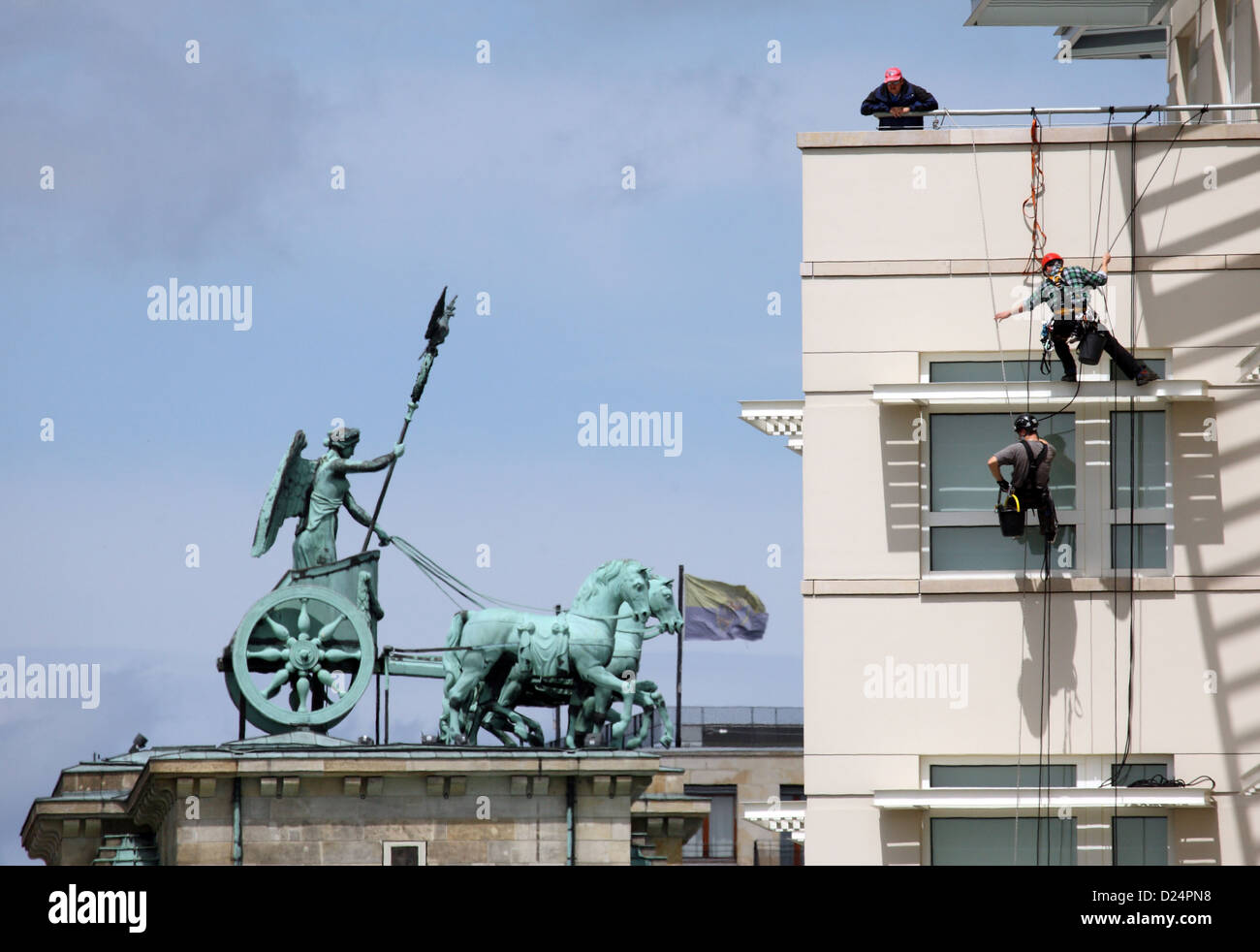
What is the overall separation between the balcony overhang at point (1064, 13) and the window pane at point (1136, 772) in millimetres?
11318

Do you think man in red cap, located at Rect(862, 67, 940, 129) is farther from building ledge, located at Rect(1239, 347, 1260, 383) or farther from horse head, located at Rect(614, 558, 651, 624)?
horse head, located at Rect(614, 558, 651, 624)

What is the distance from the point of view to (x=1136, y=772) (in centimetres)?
2669

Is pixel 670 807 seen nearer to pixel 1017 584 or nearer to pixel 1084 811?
pixel 1017 584

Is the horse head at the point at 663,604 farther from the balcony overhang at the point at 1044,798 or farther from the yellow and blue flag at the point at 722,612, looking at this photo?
the yellow and blue flag at the point at 722,612

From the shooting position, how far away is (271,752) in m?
40.2

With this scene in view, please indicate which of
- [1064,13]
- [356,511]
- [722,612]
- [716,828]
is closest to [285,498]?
[356,511]

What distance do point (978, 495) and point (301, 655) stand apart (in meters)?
16.8

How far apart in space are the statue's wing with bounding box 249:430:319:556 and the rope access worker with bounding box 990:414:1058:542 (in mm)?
18119

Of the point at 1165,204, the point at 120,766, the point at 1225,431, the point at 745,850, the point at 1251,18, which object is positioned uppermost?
the point at 1251,18

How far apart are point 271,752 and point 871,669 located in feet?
51.4

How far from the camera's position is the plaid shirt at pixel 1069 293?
85.8ft

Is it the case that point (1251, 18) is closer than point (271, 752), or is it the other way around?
point (1251, 18)
